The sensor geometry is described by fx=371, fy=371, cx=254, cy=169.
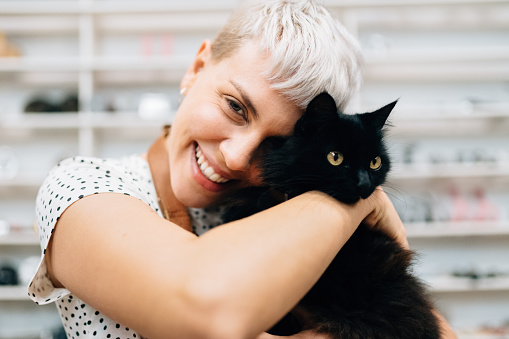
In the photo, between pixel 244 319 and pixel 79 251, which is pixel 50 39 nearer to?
pixel 79 251

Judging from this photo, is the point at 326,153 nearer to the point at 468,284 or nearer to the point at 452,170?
the point at 452,170

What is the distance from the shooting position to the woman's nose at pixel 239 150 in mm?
744

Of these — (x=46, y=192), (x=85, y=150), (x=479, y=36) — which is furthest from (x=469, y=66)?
(x=46, y=192)

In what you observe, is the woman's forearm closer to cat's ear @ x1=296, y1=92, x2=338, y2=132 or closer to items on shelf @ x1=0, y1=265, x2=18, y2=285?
cat's ear @ x1=296, y1=92, x2=338, y2=132

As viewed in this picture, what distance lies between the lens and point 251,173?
82 cm

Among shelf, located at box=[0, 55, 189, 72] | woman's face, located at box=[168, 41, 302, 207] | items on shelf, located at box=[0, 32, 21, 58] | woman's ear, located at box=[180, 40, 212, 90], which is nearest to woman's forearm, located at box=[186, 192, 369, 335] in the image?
woman's face, located at box=[168, 41, 302, 207]

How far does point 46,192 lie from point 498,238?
361 centimetres

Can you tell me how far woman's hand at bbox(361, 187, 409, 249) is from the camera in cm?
76

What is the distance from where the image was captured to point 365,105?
2.82 meters

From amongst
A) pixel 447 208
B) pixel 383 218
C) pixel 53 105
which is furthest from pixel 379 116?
pixel 53 105

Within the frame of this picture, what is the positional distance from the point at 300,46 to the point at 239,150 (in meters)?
0.23

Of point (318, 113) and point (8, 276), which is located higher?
point (318, 113)

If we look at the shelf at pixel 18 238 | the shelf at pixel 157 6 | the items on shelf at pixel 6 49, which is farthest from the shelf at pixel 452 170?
the items on shelf at pixel 6 49

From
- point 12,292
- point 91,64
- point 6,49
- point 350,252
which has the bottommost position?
point 12,292
